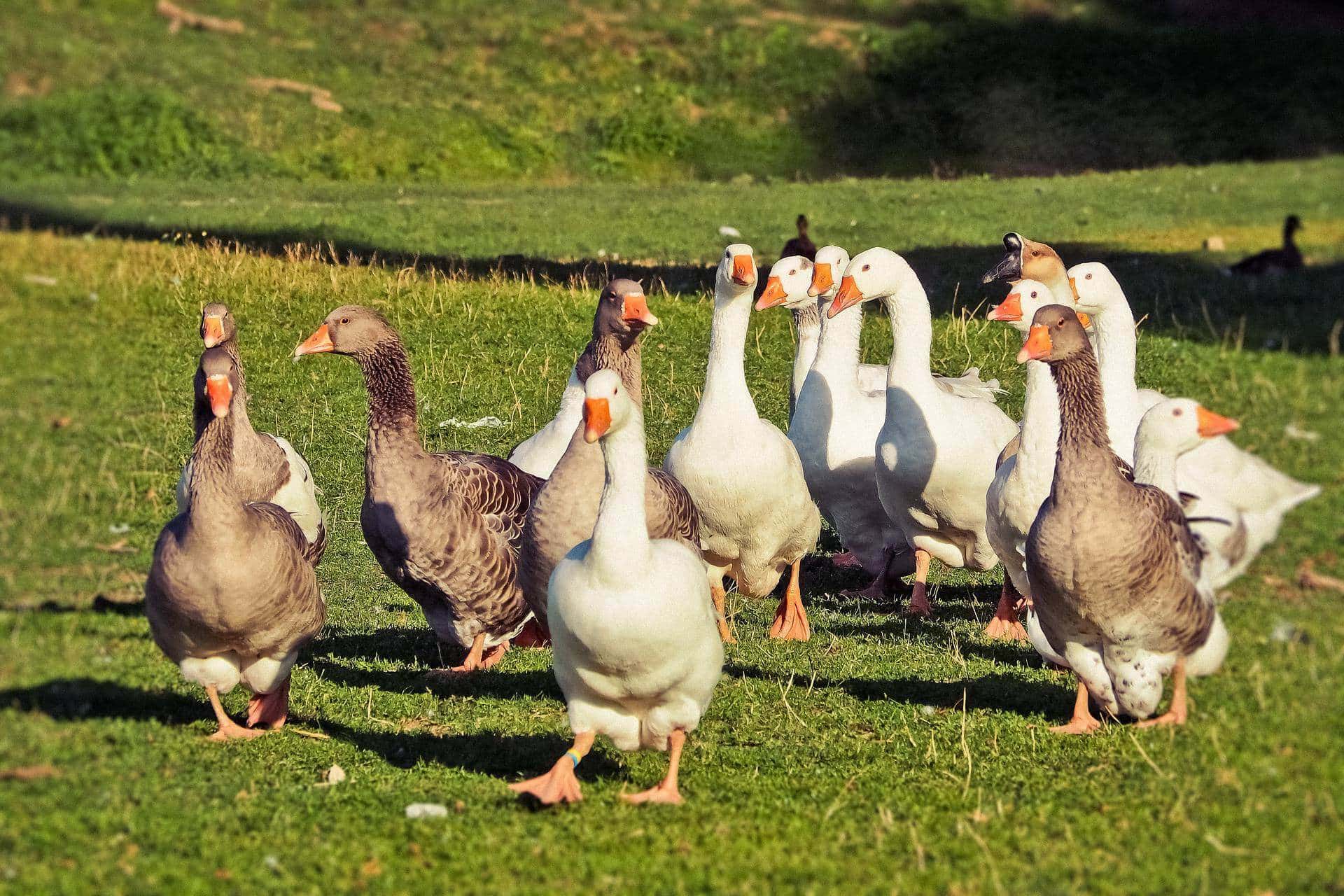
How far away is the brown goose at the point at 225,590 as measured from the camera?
783cm

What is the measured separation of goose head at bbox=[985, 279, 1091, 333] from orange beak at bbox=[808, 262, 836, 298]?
214 cm

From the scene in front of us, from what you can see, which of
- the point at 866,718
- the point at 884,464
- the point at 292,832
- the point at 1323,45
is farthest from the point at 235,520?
the point at 1323,45

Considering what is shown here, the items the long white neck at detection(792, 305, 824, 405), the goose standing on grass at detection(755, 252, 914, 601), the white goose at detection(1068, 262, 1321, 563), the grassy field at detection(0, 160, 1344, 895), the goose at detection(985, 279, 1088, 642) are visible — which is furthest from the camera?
the long white neck at detection(792, 305, 824, 405)

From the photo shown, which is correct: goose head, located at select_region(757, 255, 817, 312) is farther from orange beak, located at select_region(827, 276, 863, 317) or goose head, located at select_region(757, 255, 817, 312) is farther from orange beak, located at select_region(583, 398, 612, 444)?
orange beak, located at select_region(583, 398, 612, 444)

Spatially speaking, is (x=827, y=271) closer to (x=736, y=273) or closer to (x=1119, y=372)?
(x=736, y=273)

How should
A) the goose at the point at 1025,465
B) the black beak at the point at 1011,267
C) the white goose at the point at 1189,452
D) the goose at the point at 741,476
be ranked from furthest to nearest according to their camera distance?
the black beak at the point at 1011,267
the goose at the point at 741,476
the goose at the point at 1025,465
the white goose at the point at 1189,452

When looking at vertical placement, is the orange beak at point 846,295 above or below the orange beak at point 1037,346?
below

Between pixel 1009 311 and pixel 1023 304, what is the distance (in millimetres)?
157

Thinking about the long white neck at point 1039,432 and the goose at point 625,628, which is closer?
the goose at point 625,628

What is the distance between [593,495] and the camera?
9.07m

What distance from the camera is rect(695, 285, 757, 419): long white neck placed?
11094 mm

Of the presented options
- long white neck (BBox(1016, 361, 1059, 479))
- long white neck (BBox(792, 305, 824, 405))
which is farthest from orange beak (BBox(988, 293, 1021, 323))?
long white neck (BBox(792, 305, 824, 405))

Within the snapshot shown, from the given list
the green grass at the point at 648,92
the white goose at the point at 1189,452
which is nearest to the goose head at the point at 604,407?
the white goose at the point at 1189,452

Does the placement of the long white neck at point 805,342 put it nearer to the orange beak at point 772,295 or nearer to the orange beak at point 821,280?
the orange beak at point 821,280
